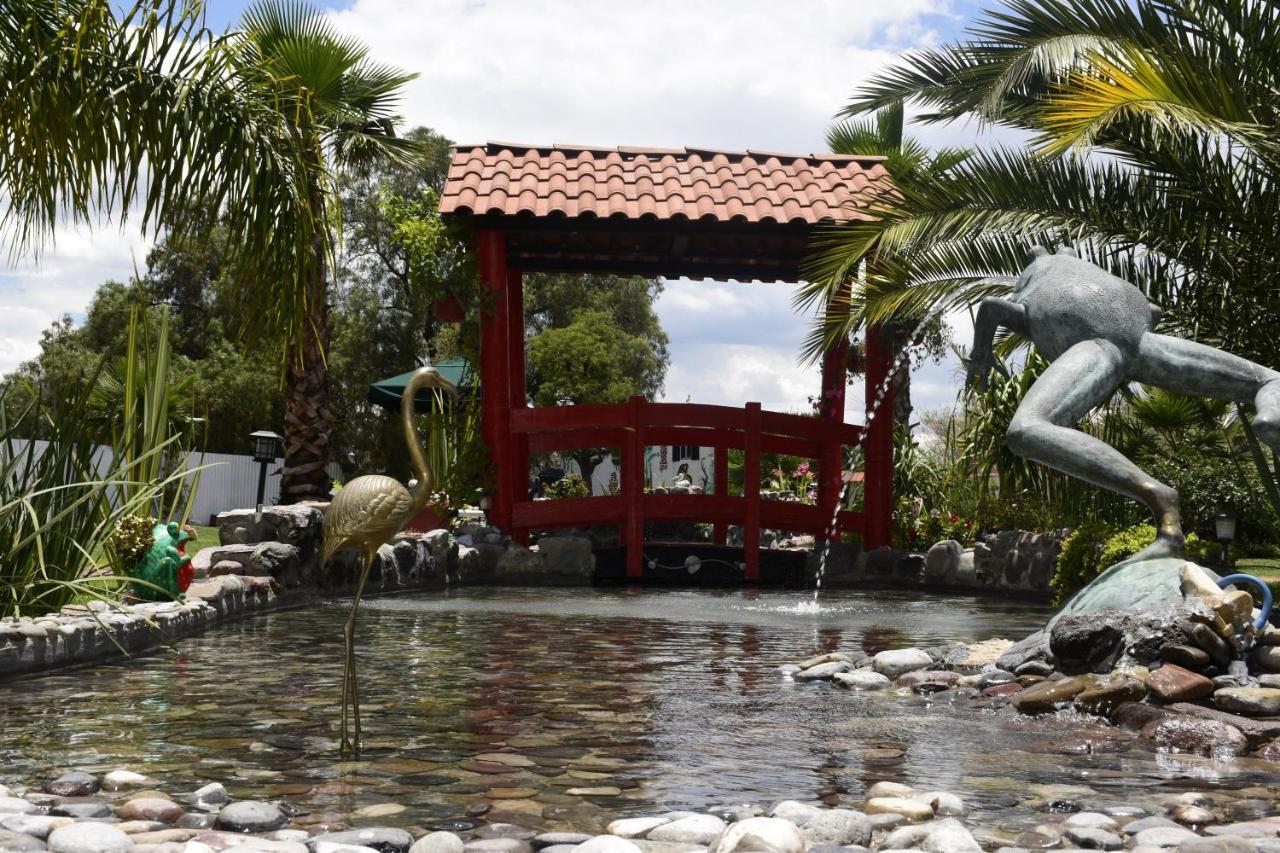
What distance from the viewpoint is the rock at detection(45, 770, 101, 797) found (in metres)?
3.73

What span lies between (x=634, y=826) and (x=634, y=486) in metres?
10.6

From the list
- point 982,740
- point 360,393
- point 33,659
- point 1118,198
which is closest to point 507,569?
point 1118,198

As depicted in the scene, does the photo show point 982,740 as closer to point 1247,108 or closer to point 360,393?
point 1247,108

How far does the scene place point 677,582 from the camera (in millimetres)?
14227

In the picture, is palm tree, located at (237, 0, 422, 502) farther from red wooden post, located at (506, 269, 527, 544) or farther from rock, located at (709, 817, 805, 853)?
rock, located at (709, 817, 805, 853)

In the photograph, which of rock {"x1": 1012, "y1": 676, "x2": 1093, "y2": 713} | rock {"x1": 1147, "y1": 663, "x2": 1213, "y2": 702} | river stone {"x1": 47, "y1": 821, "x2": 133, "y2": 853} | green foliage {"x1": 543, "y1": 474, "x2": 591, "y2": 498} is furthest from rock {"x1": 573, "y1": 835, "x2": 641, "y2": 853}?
green foliage {"x1": 543, "y1": 474, "x2": 591, "y2": 498}

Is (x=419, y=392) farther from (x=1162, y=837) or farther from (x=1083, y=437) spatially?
(x=1162, y=837)

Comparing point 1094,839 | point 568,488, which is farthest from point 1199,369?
point 568,488

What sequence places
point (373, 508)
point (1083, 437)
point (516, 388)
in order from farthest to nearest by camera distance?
point (516, 388) < point (1083, 437) < point (373, 508)

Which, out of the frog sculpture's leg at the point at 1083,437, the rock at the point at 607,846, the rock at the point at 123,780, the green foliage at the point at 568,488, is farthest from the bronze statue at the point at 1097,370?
the green foliage at the point at 568,488

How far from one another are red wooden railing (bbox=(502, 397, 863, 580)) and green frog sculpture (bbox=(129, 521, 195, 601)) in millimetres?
6257

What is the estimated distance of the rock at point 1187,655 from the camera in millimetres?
5684

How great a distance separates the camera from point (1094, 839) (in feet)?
10.9

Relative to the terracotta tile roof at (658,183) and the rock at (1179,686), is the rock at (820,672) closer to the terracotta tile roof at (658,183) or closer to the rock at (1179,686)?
the rock at (1179,686)
